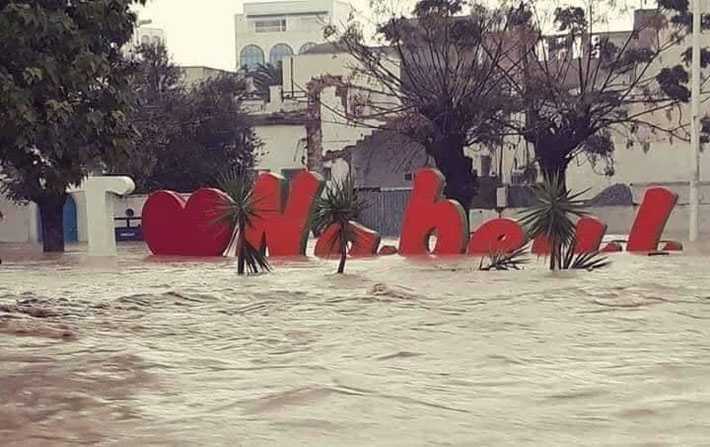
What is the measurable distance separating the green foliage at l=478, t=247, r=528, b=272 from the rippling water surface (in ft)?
6.05

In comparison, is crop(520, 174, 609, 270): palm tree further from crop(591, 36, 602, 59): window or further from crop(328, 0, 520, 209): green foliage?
crop(591, 36, 602, 59): window

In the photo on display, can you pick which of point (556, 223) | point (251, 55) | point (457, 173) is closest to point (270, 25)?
point (251, 55)

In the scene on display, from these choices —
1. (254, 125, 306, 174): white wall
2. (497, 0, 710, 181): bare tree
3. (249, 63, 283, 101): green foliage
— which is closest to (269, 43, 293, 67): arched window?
(249, 63, 283, 101): green foliage

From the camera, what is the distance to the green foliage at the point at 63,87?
376 inches

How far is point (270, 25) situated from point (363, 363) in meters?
93.9

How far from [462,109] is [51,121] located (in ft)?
71.0

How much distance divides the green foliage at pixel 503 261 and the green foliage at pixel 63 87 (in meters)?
7.89

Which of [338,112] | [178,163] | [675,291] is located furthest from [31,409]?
[338,112]

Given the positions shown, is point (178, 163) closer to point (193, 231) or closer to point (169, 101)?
point (169, 101)

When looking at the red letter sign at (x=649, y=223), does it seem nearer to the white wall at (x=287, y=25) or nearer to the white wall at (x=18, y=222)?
the white wall at (x=18, y=222)

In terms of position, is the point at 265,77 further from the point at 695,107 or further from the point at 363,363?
the point at 363,363

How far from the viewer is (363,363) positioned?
333 inches

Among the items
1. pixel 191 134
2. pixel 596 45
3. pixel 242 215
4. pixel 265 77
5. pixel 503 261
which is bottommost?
pixel 503 261

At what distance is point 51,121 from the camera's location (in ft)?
33.1
